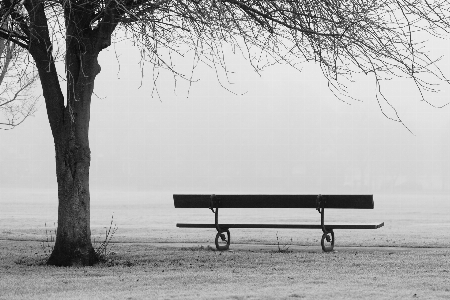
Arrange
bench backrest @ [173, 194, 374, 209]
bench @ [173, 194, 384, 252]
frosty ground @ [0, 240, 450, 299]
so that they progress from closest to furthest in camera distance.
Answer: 1. frosty ground @ [0, 240, 450, 299]
2. bench @ [173, 194, 384, 252]
3. bench backrest @ [173, 194, 374, 209]

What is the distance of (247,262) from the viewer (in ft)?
35.3

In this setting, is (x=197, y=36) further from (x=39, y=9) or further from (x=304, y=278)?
(x=304, y=278)

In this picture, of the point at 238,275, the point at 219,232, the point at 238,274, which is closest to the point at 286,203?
the point at 219,232

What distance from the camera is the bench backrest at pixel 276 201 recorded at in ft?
40.9

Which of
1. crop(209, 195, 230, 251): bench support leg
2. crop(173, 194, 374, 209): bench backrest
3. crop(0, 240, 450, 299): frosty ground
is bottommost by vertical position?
crop(0, 240, 450, 299): frosty ground

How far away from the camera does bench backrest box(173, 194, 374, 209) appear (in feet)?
40.9

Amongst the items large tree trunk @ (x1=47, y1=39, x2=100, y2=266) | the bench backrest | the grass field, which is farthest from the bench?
large tree trunk @ (x1=47, y1=39, x2=100, y2=266)

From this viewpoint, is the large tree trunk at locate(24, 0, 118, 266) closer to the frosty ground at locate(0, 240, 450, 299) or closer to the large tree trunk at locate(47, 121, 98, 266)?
the large tree trunk at locate(47, 121, 98, 266)

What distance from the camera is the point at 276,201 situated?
1287 centimetres

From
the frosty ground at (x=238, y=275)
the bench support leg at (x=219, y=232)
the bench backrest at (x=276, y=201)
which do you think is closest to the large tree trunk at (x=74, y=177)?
the frosty ground at (x=238, y=275)

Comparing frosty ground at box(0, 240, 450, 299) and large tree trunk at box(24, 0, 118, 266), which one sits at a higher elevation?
large tree trunk at box(24, 0, 118, 266)

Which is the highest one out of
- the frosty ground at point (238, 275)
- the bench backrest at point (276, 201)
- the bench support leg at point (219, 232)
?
the bench backrest at point (276, 201)

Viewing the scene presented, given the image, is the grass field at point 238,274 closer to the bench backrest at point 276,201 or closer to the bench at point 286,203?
the bench at point 286,203

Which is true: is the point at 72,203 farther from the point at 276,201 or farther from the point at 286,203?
the point at 286,203
